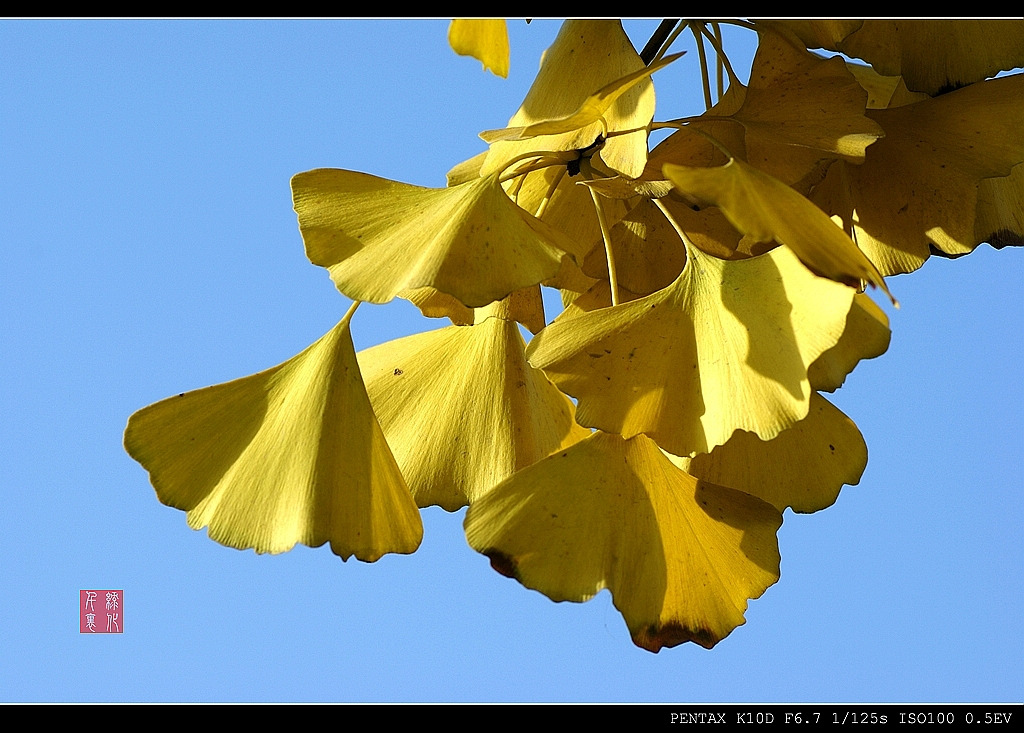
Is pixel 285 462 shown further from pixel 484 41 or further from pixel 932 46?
Result: pixel 932 46

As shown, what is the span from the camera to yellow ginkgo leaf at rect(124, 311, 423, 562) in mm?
548

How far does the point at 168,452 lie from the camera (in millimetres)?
574

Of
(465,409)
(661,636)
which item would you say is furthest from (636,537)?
(465,409)

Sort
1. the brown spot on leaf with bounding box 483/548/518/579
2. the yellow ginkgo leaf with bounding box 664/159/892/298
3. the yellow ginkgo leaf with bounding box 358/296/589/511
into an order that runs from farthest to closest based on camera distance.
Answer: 1. the yellow ginkgo leaf with bounding box 358/296/589/511
2. the brown spot on leaf with bounding box 483/548/518/579
3. the yellow ginkgo leaf with bounding box 664/159/892/298

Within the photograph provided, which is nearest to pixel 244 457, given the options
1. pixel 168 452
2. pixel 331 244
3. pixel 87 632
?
pixel 168 452

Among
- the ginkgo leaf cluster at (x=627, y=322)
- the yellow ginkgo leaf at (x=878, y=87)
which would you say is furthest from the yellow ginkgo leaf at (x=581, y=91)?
the yellow ginkgo leaf at (x=878, y=87)

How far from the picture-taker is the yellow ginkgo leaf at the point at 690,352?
47 cm

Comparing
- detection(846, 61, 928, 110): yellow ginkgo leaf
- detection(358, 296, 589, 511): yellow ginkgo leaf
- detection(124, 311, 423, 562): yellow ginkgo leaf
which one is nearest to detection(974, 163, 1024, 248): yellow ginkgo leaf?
detection(846, 61, 928, 110): yellow ginkgo leaf

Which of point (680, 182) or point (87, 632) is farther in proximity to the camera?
point (87, 632)

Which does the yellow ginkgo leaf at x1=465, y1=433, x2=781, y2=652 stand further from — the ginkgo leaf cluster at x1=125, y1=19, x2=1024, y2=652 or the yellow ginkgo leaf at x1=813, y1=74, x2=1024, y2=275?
the yellow ginkgo leaf at x1=813, y1=74, x2=1024, y2=275

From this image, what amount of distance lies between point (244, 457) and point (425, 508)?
129mm

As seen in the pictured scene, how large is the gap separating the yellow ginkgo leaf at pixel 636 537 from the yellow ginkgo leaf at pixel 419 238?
0.13 metres

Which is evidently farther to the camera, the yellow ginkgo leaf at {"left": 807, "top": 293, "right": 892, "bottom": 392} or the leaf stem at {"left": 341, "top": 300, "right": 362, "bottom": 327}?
the leaf stem at {"left": 341, "top": 300, "right": 362, "bottom": 327}
